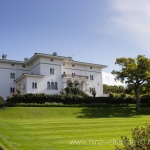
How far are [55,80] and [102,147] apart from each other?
39103 mm

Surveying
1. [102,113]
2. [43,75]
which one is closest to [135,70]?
[102,113]

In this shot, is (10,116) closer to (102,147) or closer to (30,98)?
(30,98)

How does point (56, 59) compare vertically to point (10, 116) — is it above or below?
above

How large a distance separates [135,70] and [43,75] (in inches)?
787

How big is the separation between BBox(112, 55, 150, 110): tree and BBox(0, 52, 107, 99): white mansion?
12931 millimetres

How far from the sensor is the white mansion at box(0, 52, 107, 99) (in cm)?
4541

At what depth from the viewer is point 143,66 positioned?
127ft

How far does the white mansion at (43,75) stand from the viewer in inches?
1788

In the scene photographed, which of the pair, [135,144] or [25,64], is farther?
[25,64]


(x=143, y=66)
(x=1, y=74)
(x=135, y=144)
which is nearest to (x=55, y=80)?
(x=1, y=74)

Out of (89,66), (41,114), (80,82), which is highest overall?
(89,66)

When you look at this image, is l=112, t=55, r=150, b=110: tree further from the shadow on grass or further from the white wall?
the white wall

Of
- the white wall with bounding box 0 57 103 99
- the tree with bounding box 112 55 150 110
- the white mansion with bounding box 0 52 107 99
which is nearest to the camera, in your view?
the tree with bounding box 112 55 150 110

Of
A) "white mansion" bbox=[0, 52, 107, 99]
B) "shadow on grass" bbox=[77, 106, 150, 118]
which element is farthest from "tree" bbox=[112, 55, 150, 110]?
"white mansion" bbox=[0, 52, 107, 99]
